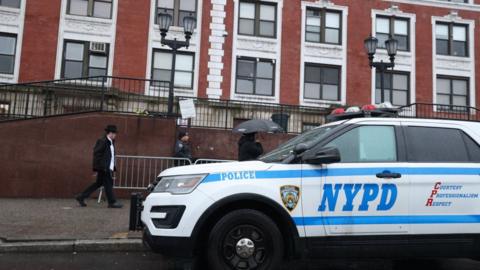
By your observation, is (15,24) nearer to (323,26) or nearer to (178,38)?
(178,38)

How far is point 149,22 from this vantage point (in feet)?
70.8

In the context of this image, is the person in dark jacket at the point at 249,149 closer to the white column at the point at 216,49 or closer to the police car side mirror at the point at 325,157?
the police car side mirror at the point at 325,157

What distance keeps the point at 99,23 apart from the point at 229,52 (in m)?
6.50

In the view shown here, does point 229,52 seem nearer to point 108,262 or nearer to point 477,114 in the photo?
point 477,114

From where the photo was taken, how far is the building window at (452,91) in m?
24.3

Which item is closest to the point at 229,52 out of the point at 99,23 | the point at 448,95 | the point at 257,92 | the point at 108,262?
the point at 257,92

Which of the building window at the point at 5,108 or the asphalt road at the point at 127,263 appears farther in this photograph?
the building window at the point at 5,108

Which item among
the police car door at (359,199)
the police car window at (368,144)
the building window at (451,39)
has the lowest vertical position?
the police car door at (359,199)

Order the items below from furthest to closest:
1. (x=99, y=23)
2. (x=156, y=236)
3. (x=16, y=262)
→ (x=99, y=23) → (x=16, y=262) → (x=156, y=236)

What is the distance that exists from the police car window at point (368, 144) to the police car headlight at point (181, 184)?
1.53 m

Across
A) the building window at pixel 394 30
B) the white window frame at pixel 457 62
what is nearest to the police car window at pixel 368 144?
the building window at pixel 394 30

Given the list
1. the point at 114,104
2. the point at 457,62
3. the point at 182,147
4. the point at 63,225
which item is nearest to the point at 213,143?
the point at 182,147

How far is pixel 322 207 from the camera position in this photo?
4.73m

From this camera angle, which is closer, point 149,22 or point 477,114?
point 149,22
